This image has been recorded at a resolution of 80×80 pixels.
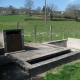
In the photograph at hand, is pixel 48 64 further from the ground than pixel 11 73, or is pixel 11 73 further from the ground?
pixel 48 64

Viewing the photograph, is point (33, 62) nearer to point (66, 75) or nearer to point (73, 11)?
point (66, 75)

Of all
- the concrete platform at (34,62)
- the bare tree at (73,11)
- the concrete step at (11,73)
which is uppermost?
the bare tree at (73,11)

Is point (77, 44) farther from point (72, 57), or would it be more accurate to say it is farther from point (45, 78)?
point (45, 78)

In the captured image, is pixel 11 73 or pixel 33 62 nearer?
pixel 11 73

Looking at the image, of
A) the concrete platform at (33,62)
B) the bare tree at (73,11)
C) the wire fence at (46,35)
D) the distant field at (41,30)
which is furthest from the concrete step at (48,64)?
the bare tree at (73,11)

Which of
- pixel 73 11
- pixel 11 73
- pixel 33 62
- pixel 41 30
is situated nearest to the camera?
pixel 11 73

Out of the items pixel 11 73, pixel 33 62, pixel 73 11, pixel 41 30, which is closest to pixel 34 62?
pixel 33 62

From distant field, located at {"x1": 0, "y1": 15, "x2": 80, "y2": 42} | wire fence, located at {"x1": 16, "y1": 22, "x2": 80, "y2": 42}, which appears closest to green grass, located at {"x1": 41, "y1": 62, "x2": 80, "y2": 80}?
wire fence, located at {"x1": 16, "y1": 22, "x2": 80, "y2": 42}

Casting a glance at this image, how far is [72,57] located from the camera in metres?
8.32

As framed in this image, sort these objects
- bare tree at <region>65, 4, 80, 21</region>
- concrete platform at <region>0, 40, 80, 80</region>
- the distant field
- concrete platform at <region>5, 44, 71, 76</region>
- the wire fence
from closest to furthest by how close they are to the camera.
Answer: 1. concrete platform at <region>0, 40, 80, 80</region>
2. concrete platform at <region>5, 44, 71, 76</region>
3. the wire fence
4. the distant field
5. bare tree at <region>65, 4, 80, 21</region>

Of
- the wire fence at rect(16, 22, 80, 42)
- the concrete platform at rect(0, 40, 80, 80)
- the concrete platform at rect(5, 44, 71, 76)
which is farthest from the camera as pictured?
the wire fence at rect(16, 22, 80, 42)

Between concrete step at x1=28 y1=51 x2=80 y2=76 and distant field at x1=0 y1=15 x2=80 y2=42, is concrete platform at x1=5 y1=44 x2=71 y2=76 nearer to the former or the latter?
concrete step at x1=28 y1=51 x2=80 y2=76

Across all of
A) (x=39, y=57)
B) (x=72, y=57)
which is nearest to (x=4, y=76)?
(x=39, y=57)

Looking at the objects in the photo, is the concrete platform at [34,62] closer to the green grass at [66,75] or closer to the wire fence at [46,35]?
the green grass at [66,75]
